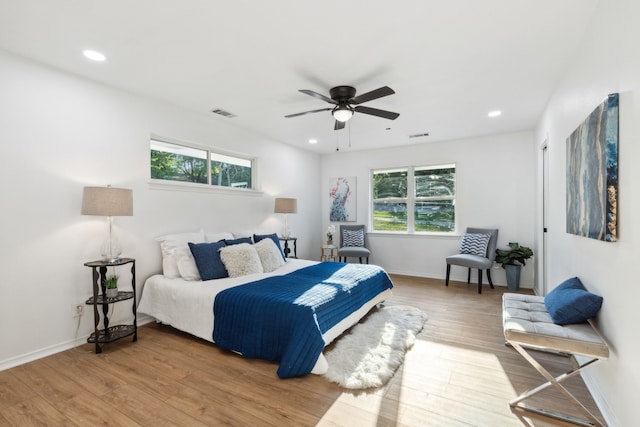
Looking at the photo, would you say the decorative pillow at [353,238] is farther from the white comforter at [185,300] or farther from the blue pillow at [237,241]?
the white comforter at [185,300]

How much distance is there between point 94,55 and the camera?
8.55ft

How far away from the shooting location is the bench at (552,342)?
1.80 m

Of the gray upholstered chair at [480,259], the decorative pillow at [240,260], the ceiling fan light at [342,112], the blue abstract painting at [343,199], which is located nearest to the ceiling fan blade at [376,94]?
the ceiling fan light at [342,112]

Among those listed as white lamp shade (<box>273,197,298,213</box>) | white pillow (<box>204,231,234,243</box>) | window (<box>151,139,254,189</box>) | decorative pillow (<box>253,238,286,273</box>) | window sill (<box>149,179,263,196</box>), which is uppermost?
window (<box>151,139,254,189</box>)

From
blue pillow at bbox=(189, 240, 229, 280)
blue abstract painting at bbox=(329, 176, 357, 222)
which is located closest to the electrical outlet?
blue pillow at bbox=(189, 240, 229, 280)

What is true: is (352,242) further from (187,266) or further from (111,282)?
(111,282)

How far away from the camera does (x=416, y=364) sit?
2.56m

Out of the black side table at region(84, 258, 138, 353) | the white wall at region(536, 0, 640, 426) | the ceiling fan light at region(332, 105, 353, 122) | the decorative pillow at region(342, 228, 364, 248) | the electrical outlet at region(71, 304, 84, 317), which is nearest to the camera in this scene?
the white wall at region(536, 0, 640, 426)

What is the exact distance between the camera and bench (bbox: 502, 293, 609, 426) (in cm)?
180

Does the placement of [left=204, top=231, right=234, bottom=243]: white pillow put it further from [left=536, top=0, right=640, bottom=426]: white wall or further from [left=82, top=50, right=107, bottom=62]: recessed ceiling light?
[left=536, top=0, right=640, bottom=426]: white wall

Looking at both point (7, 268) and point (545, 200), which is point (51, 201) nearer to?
point (7, 268)

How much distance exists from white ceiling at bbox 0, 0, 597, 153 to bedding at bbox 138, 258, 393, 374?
2.04 m

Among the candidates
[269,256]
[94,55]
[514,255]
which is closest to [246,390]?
[269,256]

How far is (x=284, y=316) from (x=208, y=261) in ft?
4.46
